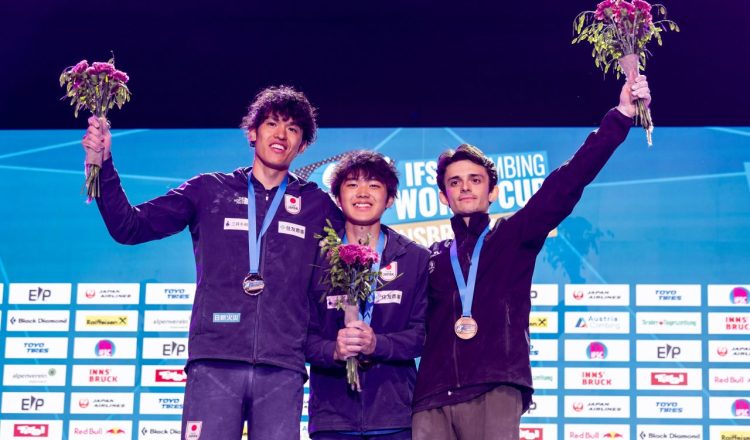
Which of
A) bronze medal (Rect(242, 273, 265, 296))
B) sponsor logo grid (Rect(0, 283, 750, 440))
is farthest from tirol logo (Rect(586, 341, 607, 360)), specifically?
bronze medal (Rect(242, 273, 265, 296))

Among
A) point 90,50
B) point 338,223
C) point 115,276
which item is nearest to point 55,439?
point 115,276

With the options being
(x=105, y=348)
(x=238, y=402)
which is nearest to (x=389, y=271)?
(x=238, y=402)

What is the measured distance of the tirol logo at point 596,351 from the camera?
16.5 feet

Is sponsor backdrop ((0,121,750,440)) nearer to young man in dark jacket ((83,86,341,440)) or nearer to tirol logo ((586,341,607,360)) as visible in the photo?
tirol logo ((586,341,607,360))

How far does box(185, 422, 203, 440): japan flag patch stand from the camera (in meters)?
3.08

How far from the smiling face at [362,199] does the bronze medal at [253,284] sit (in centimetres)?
47

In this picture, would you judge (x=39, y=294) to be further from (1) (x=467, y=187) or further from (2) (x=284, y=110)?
(1) (x=467, y=187)

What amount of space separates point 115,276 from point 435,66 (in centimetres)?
224

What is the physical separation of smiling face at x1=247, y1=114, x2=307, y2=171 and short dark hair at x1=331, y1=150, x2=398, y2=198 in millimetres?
191

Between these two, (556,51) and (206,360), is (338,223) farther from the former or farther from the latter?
(556,51)

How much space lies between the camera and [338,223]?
347cm

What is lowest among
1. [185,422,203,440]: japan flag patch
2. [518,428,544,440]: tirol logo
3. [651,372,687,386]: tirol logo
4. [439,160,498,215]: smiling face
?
[518,428,544,440]: tirol logo

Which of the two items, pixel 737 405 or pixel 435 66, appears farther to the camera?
pixel 435 66

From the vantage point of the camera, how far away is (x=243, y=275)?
127 inches
